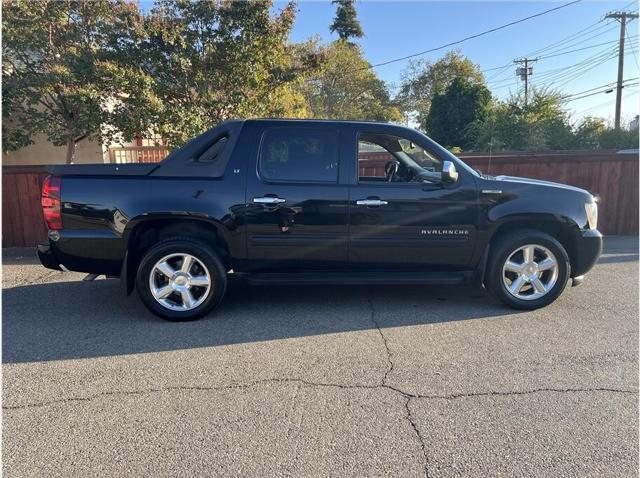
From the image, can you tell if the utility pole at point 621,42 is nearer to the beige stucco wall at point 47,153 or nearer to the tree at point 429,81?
the tree at point 429,81

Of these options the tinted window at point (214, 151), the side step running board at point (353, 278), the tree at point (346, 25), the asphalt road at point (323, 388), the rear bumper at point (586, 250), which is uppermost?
the tree at point (346, 25)

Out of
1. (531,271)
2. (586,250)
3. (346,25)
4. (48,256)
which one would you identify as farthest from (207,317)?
(346,25)

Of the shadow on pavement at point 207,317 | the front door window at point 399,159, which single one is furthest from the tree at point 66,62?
the front door window at point 399,159

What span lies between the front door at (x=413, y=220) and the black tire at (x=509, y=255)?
0.28 m

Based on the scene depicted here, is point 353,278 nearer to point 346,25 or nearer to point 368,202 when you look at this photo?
point 368,202

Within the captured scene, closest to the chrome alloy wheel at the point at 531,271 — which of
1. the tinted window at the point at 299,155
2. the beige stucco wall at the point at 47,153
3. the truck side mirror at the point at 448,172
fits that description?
the truck side mirror at the point at 448,172

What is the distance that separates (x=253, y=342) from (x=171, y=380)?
829 mm

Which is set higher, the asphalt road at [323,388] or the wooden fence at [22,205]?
the wooden fence at [22,205]

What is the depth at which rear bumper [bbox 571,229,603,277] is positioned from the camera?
15.2 feet

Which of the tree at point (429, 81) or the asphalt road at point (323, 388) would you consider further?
the tree at point (429, 81)

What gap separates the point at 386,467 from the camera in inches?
92.2

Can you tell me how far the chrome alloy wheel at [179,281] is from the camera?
14.1 ft

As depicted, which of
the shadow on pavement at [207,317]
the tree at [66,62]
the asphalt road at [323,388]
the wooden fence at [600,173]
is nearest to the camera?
the asphalt road at [323,388]

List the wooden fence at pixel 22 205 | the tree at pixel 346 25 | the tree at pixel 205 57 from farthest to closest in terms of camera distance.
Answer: the tree at pixel 346 25 < the tree at pixel 205 57 < the wooden fence at pixel 22 205
